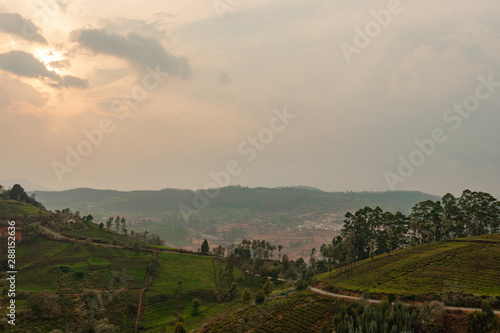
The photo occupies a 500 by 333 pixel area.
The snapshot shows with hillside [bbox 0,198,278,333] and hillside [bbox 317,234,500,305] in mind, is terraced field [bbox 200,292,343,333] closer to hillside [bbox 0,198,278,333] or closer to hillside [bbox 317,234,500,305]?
hillside [bbox 317,234,500,305]

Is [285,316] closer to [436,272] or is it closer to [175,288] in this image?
[436,272]

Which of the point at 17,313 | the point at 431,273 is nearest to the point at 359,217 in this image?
the point at 431,273

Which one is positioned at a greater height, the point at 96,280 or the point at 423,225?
the point at 423,225

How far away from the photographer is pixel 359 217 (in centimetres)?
10900

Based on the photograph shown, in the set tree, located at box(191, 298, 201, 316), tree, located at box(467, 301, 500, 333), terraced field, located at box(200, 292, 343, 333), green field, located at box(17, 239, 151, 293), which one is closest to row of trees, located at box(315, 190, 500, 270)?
terraced field, located at box(200, 292, 343, 333)

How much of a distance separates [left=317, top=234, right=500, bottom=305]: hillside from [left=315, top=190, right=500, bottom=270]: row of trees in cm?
1339

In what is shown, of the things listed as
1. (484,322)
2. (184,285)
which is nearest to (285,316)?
(484,322)

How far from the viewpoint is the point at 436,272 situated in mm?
58406

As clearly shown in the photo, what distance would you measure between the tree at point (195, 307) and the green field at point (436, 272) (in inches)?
1402

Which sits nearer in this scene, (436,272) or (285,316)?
(285,316)

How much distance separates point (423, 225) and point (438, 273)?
37.6m

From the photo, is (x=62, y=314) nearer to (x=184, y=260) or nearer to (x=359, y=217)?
(x=184, y=260)

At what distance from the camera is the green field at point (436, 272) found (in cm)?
5022

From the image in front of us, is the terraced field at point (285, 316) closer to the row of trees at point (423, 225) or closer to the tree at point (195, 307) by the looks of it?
the tree at point (195, 307)
